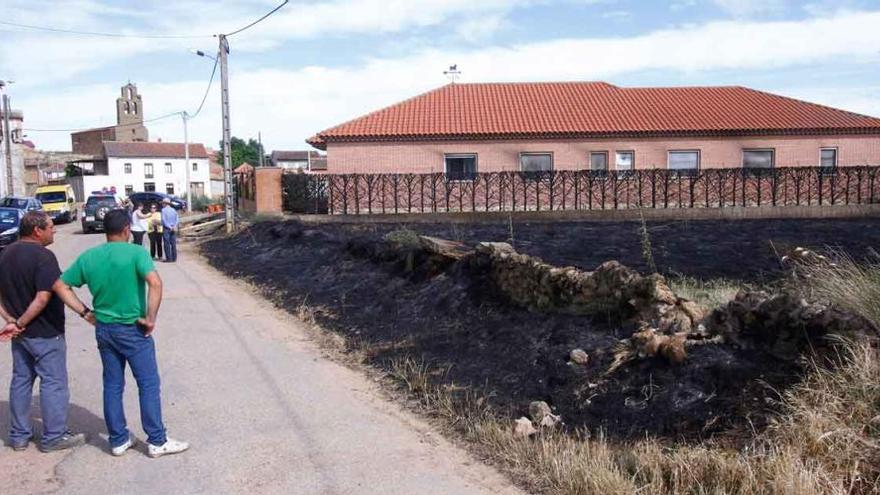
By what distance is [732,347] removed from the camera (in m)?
5.91

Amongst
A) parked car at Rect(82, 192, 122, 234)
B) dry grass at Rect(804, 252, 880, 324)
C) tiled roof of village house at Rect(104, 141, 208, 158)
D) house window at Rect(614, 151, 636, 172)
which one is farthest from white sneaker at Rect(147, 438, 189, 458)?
tiled roof of village house at Rect(104, 141, 208, 158)

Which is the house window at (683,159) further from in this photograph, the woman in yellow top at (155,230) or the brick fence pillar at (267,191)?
the woman in yellow top at (155,230)

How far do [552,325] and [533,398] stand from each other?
1.32 meters

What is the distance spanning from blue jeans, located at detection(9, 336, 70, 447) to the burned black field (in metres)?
3.23

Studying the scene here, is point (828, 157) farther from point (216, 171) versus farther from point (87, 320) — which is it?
point (216, 171)

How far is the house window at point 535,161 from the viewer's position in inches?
1265

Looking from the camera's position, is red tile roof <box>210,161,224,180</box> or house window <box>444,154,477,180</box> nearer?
house window <box>444,154,477,180</box>

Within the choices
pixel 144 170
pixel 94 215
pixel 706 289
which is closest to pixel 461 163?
pixel 94 215

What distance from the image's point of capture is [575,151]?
105ft

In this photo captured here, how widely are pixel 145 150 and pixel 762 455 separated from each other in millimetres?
97284

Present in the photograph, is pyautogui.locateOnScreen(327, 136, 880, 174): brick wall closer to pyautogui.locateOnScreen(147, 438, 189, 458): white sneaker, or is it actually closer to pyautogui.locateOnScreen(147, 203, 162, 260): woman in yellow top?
pyautogui.locateOnScreen(147, 203, 162, 260): woman in yellow top

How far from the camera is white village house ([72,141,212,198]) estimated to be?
3514 inches

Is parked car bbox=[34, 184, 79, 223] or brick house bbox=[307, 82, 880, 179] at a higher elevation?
brick house bbox=[307, 82, 880, 179]

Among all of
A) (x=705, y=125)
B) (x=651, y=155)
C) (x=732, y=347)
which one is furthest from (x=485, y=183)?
(x=732, y=347)
